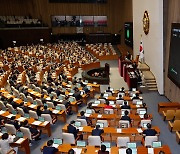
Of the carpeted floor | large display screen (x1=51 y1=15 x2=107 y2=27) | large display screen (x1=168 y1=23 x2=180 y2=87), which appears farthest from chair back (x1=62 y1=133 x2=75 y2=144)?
large display screen (x1=51 y1=15 x2=107 y2=27)

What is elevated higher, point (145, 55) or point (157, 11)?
point (157, 11)

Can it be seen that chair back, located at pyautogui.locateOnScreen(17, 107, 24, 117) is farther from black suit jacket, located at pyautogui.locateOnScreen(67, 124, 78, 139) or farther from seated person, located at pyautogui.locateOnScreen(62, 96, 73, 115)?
black suit jacket, located at pyautogui.locateOnScreen(67, 124, 78, 139)

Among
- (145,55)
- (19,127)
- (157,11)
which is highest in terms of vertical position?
(157,11)

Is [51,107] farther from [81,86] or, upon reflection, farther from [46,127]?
[81,86]

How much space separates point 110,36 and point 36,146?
33843mm

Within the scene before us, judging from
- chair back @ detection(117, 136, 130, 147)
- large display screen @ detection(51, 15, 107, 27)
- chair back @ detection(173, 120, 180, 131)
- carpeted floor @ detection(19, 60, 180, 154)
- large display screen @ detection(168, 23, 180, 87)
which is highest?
large display screen @ detection(51, 15, 107, 27)

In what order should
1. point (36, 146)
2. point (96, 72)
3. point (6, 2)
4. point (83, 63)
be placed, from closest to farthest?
point (36, 146)
point (96, 72)
point (83, 63)
point (6, 2)

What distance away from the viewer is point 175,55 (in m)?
13.5

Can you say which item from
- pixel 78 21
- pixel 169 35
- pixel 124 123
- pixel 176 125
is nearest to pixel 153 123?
pixel 176 125

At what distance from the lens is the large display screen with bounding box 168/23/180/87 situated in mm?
12945

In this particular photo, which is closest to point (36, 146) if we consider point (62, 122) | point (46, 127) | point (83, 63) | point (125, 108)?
point (46, 127)

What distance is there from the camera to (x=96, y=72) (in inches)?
953

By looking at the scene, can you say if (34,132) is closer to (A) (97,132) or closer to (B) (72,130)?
(B) (72,130)

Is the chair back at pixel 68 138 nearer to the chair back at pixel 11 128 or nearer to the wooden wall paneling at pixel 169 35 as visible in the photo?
the chair back at pixel 11 128
